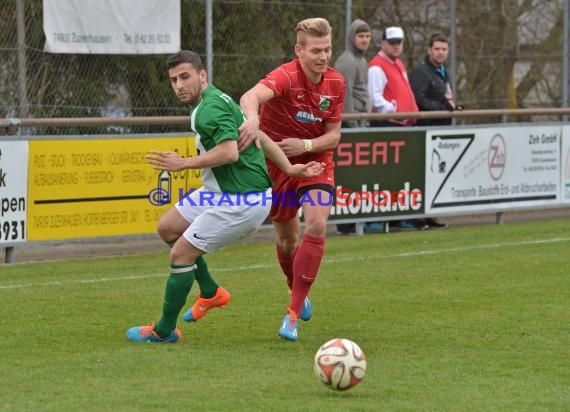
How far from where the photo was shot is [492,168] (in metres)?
15.9

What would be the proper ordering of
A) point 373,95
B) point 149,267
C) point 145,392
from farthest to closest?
point 373,95 → point 149,267 → point 145,392

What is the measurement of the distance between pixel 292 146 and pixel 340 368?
2300 mm

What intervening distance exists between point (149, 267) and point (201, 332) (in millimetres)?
3611

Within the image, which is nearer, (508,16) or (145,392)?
(145,392)

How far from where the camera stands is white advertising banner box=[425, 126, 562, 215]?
50.5ft

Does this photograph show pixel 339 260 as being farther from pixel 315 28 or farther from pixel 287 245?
pixel 315 28

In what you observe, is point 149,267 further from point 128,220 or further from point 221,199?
point 221,199

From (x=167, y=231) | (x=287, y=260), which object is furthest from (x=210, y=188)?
(x=287, y=260)

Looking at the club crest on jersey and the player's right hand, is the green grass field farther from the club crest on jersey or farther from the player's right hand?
the club crest on jersey

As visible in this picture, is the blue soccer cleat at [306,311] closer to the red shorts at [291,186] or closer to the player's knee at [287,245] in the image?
the player's knee at [287,245]

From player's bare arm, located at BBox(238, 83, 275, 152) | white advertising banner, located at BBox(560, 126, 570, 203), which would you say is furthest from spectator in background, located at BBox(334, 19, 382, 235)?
player's bare arm, located at BBox(238, 83, 275, 152)

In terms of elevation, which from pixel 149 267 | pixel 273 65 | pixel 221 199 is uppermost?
pixel 273 65

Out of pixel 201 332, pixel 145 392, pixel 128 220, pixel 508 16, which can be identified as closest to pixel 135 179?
pixel 128 220

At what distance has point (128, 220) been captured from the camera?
12.9m
